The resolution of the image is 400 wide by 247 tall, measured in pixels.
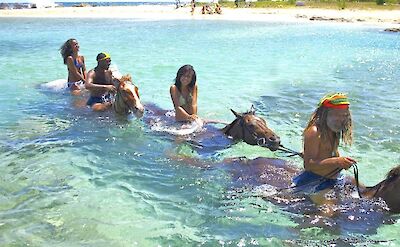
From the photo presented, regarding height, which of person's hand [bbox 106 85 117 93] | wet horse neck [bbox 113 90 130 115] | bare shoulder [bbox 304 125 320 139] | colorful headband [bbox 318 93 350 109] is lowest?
wet horse neck [bbox 113 90 130 115]

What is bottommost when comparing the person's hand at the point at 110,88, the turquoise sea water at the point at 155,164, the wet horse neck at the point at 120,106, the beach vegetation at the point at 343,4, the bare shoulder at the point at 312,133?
the turquoise sea water at the point at 155,164

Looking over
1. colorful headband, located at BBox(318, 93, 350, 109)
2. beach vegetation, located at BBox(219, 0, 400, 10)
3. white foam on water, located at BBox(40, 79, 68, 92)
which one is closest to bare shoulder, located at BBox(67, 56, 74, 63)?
white foam on water, located at BBox(40, 79, 68, 92)

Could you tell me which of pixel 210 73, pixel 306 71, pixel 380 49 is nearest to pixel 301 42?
pixel 380 49

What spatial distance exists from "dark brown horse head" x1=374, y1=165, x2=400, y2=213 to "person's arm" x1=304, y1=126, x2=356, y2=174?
572 mm

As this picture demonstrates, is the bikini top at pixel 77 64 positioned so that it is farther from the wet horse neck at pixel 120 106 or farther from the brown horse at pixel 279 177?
the brown horse at pixel 279 177

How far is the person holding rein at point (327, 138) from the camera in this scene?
496 cm

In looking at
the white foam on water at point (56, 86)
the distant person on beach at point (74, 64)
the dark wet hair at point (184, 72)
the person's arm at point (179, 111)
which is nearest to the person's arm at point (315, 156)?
the person's arm at point (179, 111)

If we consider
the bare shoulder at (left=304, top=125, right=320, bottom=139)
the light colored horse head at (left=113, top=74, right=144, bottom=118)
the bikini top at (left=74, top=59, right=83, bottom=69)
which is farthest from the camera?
the bikini top at (left=74, top=59, right=83, bottom=69)

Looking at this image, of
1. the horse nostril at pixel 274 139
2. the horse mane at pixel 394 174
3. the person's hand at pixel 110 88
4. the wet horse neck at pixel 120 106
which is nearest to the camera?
the horse mane at pixel 394 174

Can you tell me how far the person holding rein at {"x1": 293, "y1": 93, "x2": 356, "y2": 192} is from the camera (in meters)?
4.96

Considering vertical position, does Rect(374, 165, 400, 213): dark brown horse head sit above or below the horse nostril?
below

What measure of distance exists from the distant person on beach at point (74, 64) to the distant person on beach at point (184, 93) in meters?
4.43

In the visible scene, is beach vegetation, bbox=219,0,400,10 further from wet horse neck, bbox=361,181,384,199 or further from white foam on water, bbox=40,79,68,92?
wet horse neck, bbox=361,181,384,199

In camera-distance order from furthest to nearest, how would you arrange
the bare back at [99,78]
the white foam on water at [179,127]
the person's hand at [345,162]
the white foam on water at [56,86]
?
the white foam on water at [56,86] → the bare back at [99,78] → the white foam on water at [179,127] → the person's hand at [345,162]
